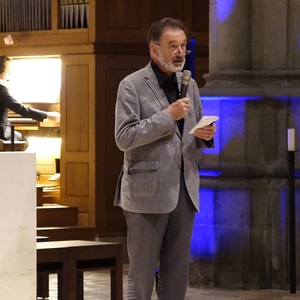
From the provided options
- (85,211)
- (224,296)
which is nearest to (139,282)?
(224,296)

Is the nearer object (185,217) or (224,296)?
(185,217)

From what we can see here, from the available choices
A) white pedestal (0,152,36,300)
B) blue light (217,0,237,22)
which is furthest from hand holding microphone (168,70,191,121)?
blue light (217,0,237,22)

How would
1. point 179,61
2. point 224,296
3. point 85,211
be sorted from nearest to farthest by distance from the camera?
1. point 179,61
2. point 224,296
3. point 85,211

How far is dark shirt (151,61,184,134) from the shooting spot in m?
5.42

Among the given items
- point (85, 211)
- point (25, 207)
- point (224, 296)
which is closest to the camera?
point (25, 207)

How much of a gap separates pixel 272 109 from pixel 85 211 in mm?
3032

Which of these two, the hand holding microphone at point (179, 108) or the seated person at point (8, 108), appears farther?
the seated person at point (8, 108)

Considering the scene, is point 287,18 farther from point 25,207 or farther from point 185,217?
point 25,207

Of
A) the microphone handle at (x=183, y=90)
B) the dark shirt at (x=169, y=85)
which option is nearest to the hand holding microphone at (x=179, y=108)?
the microphone handle at (x=183, y=90)

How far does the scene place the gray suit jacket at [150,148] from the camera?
5.25 meters

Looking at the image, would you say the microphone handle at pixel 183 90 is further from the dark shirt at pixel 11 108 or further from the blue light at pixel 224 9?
the dark shirt at pixel 11 108

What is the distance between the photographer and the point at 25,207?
4.90 m

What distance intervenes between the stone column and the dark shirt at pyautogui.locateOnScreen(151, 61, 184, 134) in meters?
3.03

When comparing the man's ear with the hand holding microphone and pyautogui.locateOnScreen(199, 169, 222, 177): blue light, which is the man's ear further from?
pyautogui.locateOnScreen(199, 169, 222, 177): blue light
